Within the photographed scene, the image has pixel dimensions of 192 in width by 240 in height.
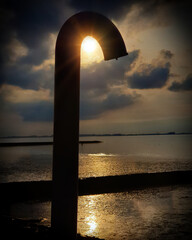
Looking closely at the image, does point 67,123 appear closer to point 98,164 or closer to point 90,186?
point 90,186

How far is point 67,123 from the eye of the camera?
13.4ft

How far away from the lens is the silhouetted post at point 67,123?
4.05m

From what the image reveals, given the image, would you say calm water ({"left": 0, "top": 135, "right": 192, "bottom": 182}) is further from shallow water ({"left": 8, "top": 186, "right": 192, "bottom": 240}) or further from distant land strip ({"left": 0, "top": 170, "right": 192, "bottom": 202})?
shallow water ({"left": 8, "top": 186, "right": 192, "bottom": 240})

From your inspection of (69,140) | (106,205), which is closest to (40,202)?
(106,205)

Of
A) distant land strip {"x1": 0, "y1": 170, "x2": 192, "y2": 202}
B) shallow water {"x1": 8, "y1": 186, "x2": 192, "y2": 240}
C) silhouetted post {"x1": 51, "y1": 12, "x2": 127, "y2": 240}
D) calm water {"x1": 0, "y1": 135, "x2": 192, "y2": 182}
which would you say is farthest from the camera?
calm water {"x1": 0, "y1": 135, "x2": 192, "y2": 182}

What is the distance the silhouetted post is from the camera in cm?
405

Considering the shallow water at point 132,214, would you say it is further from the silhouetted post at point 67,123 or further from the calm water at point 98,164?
the calm water at point 98,164

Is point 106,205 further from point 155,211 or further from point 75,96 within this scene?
point 75,96

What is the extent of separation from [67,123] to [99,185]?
37.2 ft

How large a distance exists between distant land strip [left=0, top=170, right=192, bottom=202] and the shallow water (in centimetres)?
137

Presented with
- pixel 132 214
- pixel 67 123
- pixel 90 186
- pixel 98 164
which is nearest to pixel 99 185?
pixel 90 186

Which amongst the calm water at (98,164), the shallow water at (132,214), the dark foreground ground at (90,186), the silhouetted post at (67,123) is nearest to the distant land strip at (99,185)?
the dark foreground ground at (90,186)

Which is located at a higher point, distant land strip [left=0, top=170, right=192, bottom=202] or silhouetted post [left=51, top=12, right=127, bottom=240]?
silhouetted post [left=51, top=12, right=127, bottom=240]

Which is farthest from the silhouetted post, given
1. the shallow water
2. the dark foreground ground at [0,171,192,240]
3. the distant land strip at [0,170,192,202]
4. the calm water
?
the calm water
